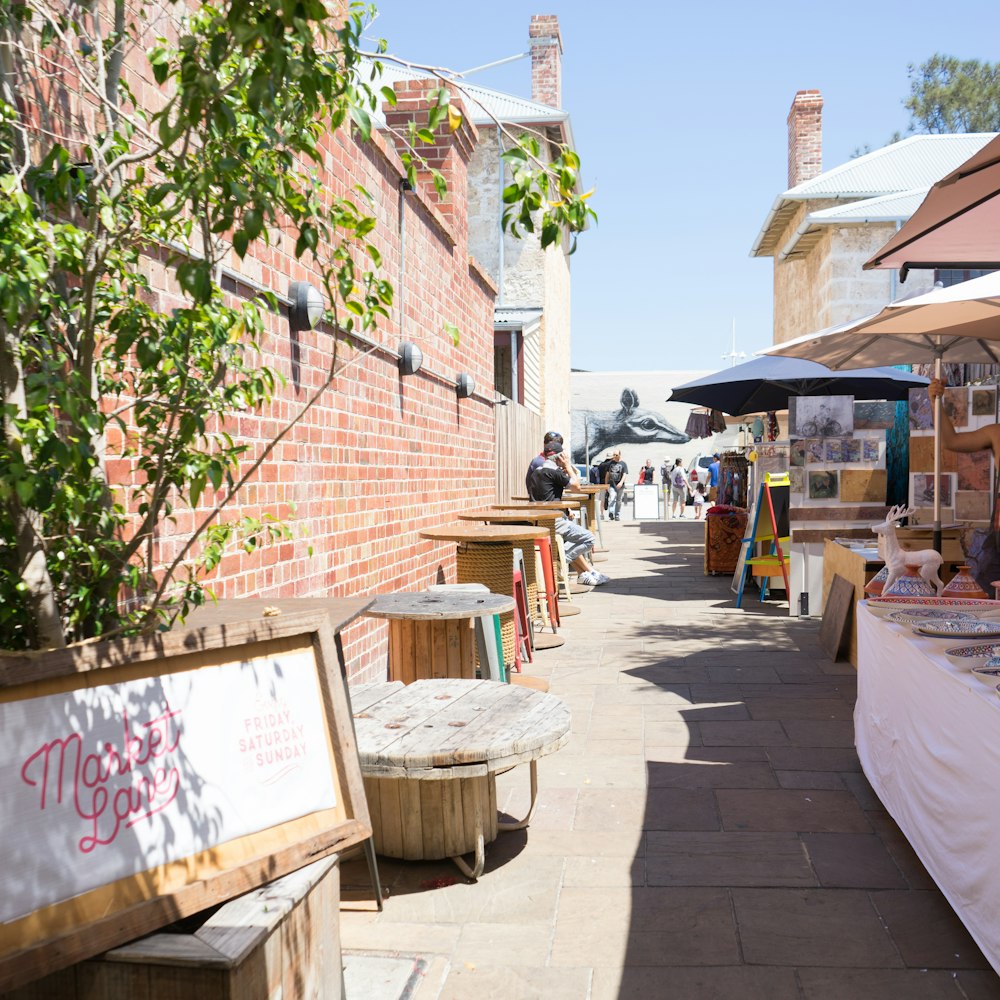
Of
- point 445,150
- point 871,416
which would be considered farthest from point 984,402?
point 445,150

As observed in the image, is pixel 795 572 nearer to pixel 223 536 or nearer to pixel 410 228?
pixel 410 228

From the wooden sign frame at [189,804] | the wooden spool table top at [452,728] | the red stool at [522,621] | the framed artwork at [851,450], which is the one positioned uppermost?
the framed artwork at [851,450]

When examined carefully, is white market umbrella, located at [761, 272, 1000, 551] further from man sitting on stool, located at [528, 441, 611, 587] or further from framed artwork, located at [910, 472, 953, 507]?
man sitting on stool, located at [528, 441, 611, 587]

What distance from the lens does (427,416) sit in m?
8.12

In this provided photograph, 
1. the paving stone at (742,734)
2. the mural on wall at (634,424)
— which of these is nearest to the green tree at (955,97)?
the mural on wall at (634,424)

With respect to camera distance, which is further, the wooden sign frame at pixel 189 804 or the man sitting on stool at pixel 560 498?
the man sitting on stool at pixel 560 498

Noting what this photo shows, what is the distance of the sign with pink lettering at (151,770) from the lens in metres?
1.92

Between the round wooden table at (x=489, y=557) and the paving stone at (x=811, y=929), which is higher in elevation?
the round wooden table at (x=489, y=557)

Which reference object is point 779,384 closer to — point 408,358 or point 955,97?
point 408,358

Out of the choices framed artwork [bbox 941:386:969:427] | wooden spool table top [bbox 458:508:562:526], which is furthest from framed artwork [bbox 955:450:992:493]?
wooden spool table top [bbox 458:508:562:526]

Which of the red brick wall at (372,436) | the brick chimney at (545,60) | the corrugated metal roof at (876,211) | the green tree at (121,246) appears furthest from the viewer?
the brick chimney at (545,60)

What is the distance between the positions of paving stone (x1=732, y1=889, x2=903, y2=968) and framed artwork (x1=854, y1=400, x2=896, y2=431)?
269 inches

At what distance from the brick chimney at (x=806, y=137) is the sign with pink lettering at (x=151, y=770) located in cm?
2216

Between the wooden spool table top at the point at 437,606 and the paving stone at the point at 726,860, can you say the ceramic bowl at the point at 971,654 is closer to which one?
the paving stone at the point at 726,860
